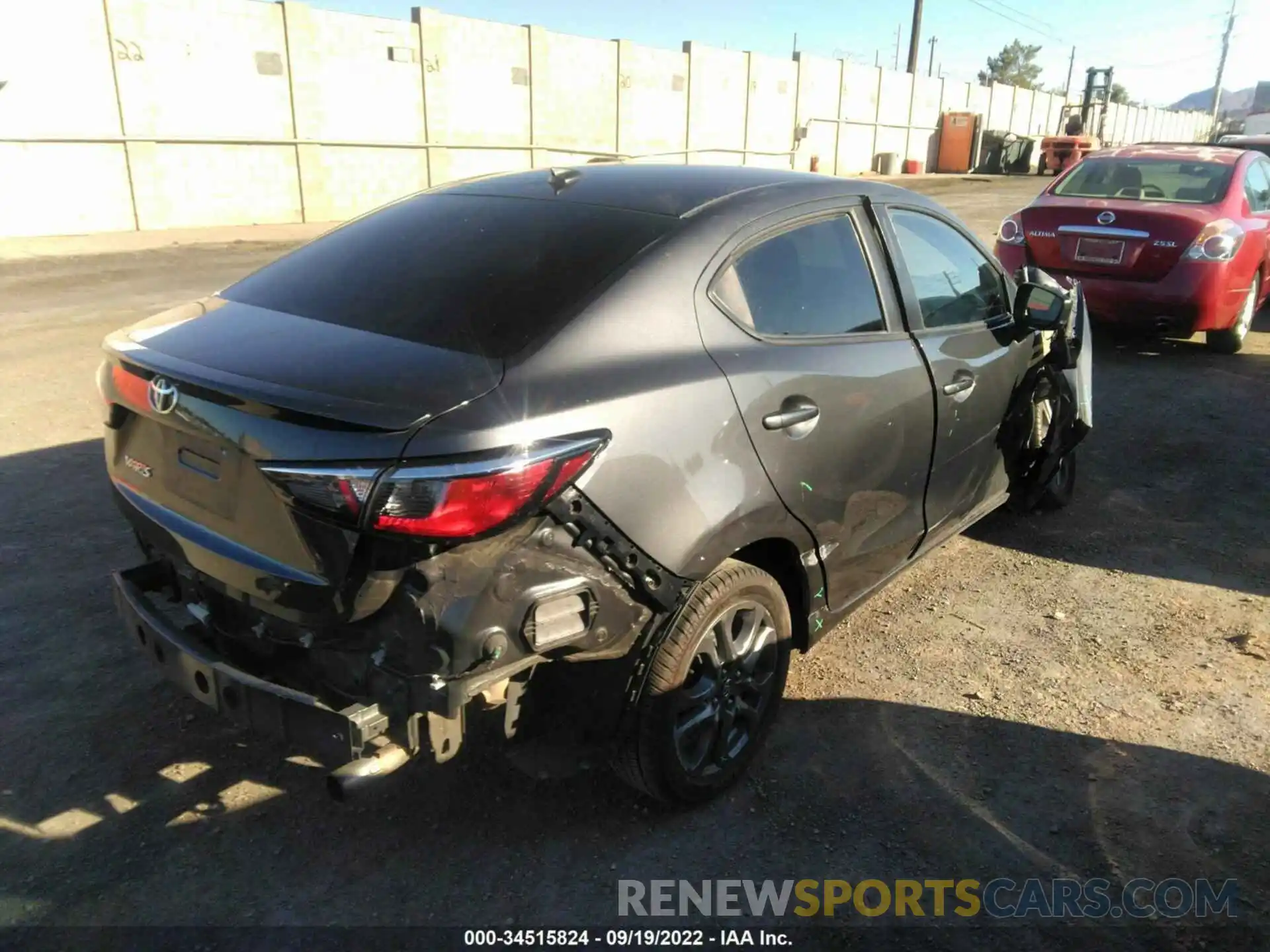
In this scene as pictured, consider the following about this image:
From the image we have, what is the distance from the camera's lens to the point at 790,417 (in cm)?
280

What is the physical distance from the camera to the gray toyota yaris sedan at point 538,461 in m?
2.19

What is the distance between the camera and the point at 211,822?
2.80 meters

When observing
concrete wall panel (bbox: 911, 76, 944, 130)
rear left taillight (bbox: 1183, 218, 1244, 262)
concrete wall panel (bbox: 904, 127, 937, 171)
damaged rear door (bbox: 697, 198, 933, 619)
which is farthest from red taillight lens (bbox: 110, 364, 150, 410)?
concrete wall panel (bbox: 911, 76, 944, 130)

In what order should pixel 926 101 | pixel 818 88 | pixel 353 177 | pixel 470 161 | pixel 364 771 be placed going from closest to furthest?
pixel 364 771 < pixel 353 177 < pixel 470 161 < pixel 818 88 < pixel 926 101

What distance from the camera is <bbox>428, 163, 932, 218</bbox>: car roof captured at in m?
3.06

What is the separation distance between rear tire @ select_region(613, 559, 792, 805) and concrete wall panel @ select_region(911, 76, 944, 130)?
139 feet

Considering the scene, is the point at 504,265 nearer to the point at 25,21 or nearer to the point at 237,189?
the point at 25,21

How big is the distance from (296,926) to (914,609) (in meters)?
2.75

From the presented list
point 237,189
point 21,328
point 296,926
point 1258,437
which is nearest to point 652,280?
point 296,926

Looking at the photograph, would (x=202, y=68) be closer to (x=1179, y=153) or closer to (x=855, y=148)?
(x=1179, y=153)

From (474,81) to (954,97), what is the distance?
2826 centimetres

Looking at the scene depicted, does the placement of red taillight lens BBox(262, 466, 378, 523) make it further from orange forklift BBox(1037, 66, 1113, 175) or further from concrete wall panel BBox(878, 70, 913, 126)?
concrete wall panel BBox(878, 70, 913, 126)

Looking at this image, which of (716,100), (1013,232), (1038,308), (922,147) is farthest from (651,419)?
(922,147)

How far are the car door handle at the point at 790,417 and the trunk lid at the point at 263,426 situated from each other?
32.1 inches
